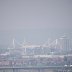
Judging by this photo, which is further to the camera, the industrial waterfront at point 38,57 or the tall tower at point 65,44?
the tall tower at point 65,44

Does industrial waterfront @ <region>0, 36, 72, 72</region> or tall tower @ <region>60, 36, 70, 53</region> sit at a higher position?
tall tower @ <region>60, 36, 70, 53</region>

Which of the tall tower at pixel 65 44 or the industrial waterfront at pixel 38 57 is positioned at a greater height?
the tall tower at pixel 65 44

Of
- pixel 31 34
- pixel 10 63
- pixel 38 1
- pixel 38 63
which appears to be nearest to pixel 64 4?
pixel 38 1

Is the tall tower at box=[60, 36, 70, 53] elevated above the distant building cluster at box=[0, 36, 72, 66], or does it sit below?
above

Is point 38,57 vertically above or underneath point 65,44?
underneath

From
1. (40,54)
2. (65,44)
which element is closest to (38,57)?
Answer: (40,54)

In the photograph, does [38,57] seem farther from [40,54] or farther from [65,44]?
[65,44]

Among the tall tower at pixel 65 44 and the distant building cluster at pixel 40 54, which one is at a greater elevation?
the tall tower at pixel 65 44

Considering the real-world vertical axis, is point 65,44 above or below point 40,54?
above

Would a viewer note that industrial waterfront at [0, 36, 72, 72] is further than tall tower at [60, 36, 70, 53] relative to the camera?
No
